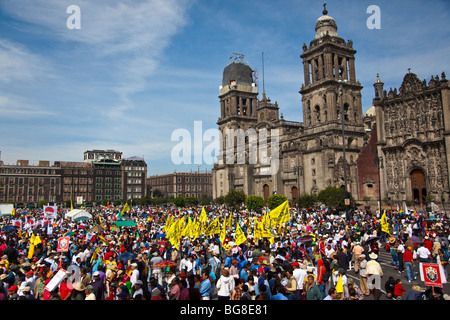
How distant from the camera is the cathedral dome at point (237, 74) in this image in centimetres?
9644

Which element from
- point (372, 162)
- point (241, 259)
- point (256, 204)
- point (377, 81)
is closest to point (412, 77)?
point (377, 81)

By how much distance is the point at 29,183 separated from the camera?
4724 inches

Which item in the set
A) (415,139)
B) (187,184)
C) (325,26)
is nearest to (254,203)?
(415,139)

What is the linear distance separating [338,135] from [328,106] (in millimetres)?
5210

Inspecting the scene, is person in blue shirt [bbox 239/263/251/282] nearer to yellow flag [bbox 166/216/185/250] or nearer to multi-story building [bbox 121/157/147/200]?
yellow flag [bbox 166/216/185/250]

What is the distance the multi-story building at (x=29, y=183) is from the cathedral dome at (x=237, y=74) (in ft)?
230

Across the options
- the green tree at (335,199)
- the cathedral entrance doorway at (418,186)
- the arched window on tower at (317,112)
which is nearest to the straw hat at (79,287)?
the green tree at (335,199)

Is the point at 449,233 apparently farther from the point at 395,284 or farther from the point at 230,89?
the point at 230,89

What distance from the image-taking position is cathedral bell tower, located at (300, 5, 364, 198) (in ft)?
192

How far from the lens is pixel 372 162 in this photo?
5206 cm

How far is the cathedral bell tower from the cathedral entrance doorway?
1168cm

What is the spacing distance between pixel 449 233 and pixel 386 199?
27.9 m

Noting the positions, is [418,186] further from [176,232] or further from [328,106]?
[176,232]

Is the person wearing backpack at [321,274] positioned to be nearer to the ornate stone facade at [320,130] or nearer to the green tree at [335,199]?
the green tree at [335,199]
